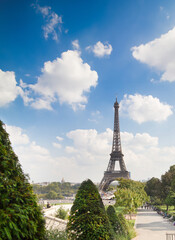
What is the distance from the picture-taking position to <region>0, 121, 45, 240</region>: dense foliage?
3572 mm

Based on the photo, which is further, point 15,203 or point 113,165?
point 113,165

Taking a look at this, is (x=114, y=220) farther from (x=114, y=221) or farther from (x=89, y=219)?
(x=89, y=219)

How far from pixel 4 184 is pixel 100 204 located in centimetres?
635

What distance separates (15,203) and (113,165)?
68563mm

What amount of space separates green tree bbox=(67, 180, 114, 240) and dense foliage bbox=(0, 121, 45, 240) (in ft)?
15.2

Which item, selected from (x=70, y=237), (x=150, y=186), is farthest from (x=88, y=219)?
(x=150, y=186)

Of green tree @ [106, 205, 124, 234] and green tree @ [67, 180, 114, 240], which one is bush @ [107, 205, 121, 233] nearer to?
green tree @ [106, 205, 124, 234]

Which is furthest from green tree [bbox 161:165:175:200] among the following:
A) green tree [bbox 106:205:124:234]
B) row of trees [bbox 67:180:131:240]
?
row of trees [bbox 67:180:131:240]

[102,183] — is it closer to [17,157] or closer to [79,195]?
[79,195]

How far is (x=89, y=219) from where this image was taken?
341 inches

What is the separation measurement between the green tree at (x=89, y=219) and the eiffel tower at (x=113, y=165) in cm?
5921

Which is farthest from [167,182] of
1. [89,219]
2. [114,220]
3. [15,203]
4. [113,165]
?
[15,203]

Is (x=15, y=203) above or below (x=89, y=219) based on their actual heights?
above

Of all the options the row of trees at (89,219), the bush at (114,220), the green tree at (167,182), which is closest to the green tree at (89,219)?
the row of trees at (89,219)
